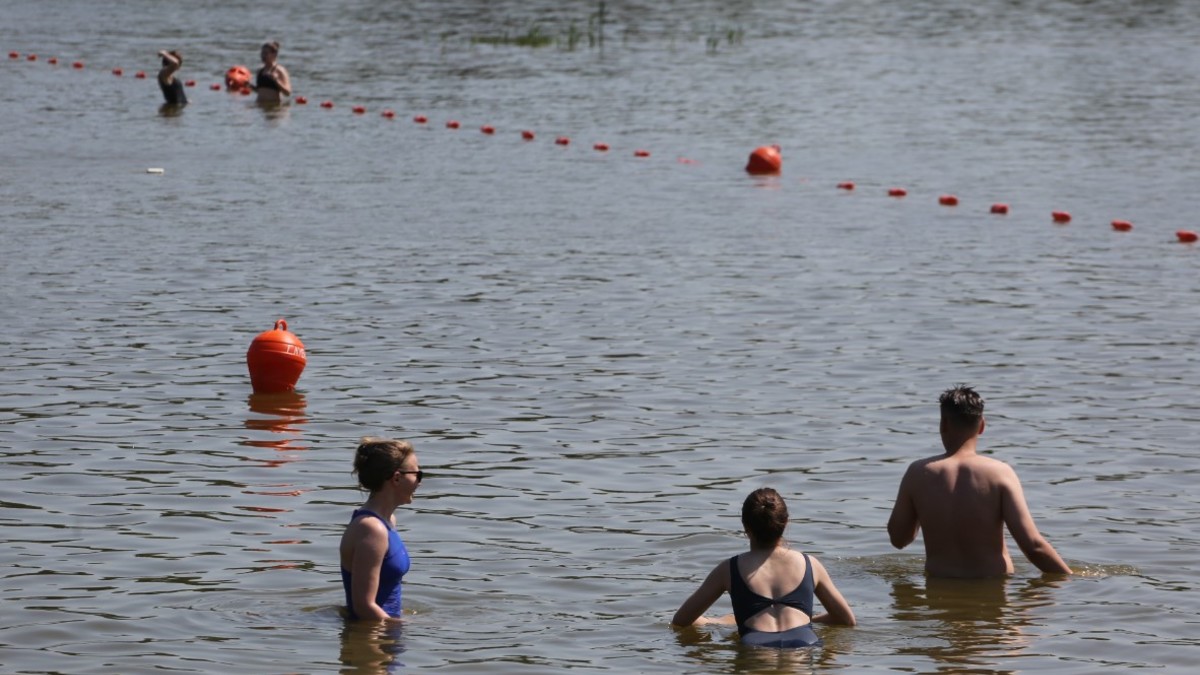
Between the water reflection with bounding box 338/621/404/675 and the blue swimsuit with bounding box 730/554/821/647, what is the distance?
64.3 inches

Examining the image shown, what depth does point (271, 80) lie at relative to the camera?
119ft

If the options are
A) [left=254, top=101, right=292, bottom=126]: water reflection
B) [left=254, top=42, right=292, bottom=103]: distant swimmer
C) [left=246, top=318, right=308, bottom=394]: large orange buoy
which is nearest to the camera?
[left=246, top=318, right=308, bottom=394]: large orange buoy

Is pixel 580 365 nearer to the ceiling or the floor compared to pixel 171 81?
nearer to the floor

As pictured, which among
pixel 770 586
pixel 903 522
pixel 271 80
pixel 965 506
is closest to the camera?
pixel 770 586

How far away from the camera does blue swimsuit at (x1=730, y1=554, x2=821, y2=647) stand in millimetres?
9133

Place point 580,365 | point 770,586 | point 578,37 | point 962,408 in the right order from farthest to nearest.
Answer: point 578,37 < point 580,365 < point 962,408 < point 770,586

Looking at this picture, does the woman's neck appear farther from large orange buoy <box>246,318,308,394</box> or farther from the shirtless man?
large orange buoy <box>246,318,308,394</box>

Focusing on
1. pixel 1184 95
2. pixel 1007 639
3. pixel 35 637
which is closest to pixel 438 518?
pixel 35 637

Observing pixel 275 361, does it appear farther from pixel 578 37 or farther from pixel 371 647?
pixel 578 37

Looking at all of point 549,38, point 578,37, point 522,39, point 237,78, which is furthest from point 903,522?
point 549,38

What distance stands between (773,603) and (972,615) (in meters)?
1.50

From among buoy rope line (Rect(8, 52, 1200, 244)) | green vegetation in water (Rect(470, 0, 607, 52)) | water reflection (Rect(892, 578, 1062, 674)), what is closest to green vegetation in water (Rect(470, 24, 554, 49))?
green vegetation in water (Rect(470, 0, 607, 52))

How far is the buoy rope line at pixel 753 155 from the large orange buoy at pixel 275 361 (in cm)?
1195

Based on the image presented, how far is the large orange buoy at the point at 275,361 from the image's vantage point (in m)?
15.1
